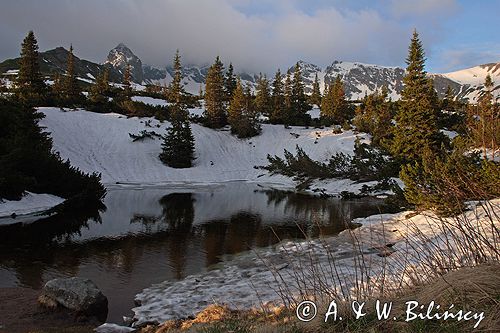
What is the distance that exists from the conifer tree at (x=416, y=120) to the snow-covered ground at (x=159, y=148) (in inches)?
195

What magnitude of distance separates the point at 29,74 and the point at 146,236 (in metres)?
37.8

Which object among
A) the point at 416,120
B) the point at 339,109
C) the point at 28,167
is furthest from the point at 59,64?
the point at 416,120

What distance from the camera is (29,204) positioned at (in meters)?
20.2

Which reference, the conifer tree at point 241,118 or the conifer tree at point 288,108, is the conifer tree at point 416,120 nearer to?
the conifer tree at point 241,118

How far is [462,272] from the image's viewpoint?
12.4ft

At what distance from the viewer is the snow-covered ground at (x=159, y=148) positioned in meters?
37.8

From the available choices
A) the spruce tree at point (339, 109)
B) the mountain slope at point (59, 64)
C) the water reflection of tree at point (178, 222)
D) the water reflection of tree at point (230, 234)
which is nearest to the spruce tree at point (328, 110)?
the spruce tree at point (339, 109)

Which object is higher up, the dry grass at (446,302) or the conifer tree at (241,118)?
the conifer tree at (241,118)

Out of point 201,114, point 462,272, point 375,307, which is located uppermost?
point 201,114

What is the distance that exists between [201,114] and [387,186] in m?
35.9

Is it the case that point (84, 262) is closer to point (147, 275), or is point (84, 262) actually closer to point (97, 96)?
point (147, 275)

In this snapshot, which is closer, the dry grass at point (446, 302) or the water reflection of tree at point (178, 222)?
the dry grass at point (446, 302)

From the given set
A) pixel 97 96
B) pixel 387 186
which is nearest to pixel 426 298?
pixel 387 186

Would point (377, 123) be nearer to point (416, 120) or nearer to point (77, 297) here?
point (416, 120)
